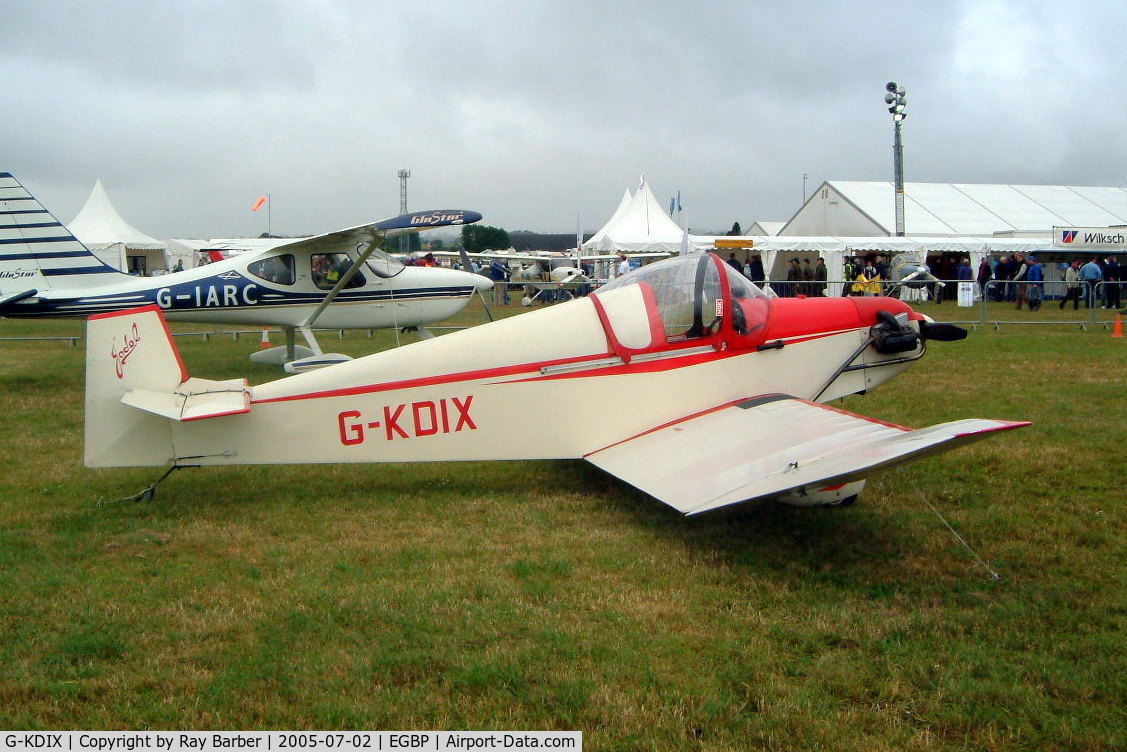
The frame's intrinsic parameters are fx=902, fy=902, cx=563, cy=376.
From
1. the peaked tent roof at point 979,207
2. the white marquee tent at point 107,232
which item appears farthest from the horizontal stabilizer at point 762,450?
the white marquee tent at point 107,232

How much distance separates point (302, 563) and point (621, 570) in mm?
1757

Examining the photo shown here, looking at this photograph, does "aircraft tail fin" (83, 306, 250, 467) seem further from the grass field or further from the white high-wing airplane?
the white high-wing airplane

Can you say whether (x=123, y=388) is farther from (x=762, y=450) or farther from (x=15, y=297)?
(x=15, y=297)

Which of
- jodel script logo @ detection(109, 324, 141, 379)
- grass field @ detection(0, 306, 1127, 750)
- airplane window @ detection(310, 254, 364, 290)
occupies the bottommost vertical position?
grass field @ detection(0, 306, 1127, 750)

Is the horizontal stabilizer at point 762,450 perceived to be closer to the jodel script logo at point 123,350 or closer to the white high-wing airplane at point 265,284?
the jodel script logo at point 123,350

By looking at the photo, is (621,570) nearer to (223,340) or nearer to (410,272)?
(410,272)

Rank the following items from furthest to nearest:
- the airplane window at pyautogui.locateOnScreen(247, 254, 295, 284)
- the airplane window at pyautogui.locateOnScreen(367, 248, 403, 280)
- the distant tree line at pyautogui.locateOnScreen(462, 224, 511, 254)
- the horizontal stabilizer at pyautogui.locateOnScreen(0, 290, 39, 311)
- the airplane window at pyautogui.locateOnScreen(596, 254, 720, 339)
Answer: the distant tree line at pyautogui.locateOnScreen(462, 224, 511, 254) < the airplane window at pyautogui.locateOnScreen(367, 248, 403, 280) < the airplane window at pyautogui.locateOnScreen(247, 254, 295, 284) < the horizontal stabilizer at pyautogui.locateOnScreen(0, 290, 39, 311) < the airplane window at pyautogui.locateOnScreen(596, 254, 720, 339)

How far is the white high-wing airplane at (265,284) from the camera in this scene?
11.9m

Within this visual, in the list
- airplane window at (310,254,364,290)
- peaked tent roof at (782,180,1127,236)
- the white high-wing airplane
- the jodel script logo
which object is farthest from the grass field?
peaked tent roof at (782,180,1127,236)

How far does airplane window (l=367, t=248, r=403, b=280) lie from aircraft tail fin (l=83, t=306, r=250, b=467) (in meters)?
7.86

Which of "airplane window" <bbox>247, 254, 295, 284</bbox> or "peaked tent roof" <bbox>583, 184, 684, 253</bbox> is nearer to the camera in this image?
"airplane window" <bbox>247, 254, 295, 284</bbox>

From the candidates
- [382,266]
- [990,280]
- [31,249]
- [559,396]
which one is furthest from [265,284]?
[990,280]

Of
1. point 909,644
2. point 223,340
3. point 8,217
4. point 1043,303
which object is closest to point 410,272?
point 8,217

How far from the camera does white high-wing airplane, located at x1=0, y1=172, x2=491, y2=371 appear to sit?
11875 mm
